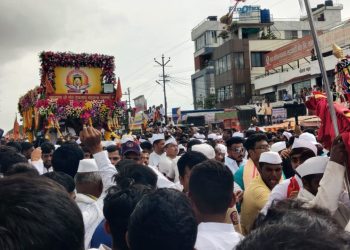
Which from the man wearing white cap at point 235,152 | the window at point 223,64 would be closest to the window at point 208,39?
the window at point 223,64

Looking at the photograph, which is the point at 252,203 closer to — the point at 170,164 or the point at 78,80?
the point at 170,164

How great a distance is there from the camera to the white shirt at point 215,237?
2408 millimetres

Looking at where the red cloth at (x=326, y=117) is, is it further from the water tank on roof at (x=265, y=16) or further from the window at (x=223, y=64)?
the water tank on roof at (x=265, y=16)

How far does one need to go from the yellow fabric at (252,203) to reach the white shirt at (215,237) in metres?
1.14

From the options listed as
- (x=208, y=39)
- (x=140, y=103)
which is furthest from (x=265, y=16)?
(x=140, y=103)

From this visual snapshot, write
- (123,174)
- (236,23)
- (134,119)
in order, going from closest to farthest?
(123,174), (134,119), (236,23)

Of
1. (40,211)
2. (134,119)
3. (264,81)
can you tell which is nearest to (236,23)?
(264,81)

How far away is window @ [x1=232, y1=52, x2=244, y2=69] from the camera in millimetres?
43438

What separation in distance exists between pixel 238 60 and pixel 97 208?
4166 centimetres

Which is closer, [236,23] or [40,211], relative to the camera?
[40,211]

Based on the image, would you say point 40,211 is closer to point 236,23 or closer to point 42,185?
point 42,185

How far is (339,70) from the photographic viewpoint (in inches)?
144

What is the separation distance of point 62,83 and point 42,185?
12623 mm

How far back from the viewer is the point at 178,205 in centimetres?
202
